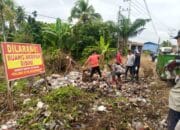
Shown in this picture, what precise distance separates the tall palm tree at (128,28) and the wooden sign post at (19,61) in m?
20.7

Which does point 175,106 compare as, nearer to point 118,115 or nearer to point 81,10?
point 118,115

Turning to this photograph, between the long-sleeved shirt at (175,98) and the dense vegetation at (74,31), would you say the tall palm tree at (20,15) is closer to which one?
the dense vegetation at (74,31)

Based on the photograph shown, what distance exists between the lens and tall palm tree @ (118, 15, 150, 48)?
30544 millimetres

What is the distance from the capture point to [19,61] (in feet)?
30.4

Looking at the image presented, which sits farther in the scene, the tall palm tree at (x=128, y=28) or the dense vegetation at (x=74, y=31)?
the tall palm tree at (x=128, y=28)

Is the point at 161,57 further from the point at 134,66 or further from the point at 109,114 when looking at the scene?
the point at 109,114

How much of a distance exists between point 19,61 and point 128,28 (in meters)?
22.4

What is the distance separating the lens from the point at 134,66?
1524 centimetres

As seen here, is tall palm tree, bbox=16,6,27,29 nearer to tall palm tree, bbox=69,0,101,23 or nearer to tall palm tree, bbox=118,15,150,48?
tall palm tree, bbox=69,0,101,23

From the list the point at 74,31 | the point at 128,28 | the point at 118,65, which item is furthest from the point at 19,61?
the point at 128,28

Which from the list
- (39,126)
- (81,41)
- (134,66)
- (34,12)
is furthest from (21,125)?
(34,12)

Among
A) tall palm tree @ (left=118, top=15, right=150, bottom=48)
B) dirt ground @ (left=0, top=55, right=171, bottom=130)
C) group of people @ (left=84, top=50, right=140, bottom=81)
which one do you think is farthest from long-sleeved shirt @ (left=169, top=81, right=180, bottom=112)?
tall palm tree @ (left=118, top=15, right=150, bottom=48)

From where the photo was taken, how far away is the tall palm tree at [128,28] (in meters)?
30.5

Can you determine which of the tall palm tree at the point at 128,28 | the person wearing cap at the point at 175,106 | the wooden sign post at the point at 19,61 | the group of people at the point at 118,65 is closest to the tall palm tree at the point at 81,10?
the tall palm tree at the point at 128,28
